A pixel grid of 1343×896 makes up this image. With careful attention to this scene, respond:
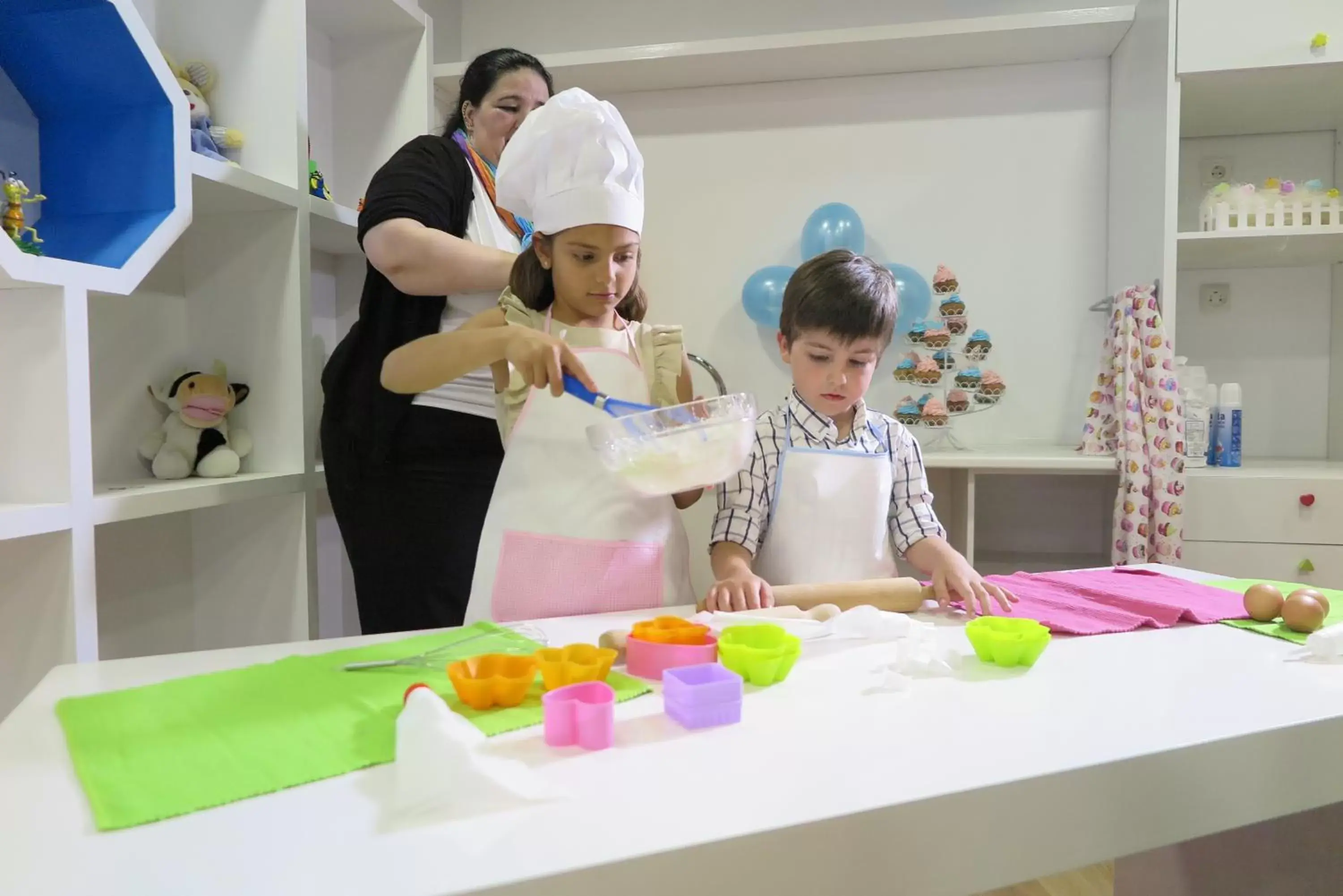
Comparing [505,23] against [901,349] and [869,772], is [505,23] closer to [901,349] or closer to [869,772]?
[901,349]

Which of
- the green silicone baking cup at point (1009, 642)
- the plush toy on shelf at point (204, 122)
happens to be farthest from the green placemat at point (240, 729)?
the plush toy on shelf at point (204, 122)

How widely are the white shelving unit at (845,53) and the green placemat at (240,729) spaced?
76.4 inches

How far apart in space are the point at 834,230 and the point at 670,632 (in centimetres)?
178

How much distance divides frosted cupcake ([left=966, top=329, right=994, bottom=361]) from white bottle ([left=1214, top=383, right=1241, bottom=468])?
1.77ft

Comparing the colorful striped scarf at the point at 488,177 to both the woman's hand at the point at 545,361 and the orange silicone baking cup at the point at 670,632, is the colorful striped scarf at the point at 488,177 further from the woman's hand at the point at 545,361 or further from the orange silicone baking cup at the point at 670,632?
the orange silicone baking cup at the point at 670,632

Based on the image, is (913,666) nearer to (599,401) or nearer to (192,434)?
(599,401)

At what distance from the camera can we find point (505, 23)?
260 cm

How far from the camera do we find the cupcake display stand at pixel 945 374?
7.36 ft

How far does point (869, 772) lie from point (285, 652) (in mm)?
556

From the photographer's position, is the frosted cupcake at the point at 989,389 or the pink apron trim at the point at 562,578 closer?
the pink apron trim at the point at 562,578

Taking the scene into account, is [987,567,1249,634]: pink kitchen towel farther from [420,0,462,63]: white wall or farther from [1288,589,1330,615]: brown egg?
[420,0,462,63]: white wall

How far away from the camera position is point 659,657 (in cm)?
74

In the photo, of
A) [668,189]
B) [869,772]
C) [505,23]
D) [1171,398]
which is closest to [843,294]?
[869,772]

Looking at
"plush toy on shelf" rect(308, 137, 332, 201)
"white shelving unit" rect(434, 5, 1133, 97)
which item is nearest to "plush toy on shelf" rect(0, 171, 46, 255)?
"plush toy on shelf" rect(308, 137, 332, 201)
